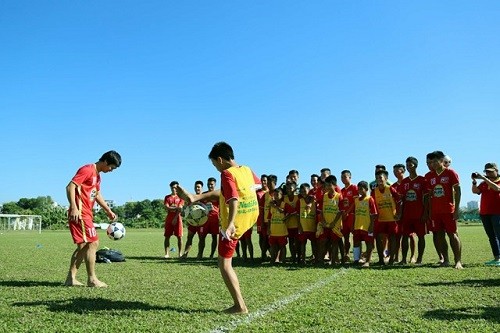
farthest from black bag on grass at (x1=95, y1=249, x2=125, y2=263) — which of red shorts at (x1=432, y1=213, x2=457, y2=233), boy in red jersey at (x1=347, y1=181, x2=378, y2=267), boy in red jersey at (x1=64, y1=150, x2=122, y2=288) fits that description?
red shorts at (x1=432, y1=213, x2=457, y2=233)

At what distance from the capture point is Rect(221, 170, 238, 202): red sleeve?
A: 5.66 m

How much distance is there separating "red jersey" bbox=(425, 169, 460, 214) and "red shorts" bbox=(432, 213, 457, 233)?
95 millimetres

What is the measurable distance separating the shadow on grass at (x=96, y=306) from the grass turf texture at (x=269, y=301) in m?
0.01

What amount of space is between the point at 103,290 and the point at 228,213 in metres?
3.11

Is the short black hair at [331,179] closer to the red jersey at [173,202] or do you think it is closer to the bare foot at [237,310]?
the red jersey at [173,202]

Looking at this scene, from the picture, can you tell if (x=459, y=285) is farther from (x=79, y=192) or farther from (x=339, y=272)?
(x=79, y=192)

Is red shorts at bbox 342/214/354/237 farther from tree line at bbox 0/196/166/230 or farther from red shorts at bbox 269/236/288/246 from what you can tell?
tree line at bbox 0/196/166/230

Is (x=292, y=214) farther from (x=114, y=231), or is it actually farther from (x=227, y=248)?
(x=227, y=248)

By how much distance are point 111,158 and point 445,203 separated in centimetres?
708

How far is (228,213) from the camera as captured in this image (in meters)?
5.73

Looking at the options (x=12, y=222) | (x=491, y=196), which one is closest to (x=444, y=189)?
(x=491, y=196)

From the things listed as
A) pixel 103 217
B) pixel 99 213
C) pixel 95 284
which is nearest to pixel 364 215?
pixel 95 284

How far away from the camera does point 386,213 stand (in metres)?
11.3

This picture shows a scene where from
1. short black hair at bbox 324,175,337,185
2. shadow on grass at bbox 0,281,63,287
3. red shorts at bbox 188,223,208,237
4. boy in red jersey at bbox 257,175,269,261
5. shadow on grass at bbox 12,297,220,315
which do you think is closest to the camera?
shadow on grass at bbox 12,297,220,315
